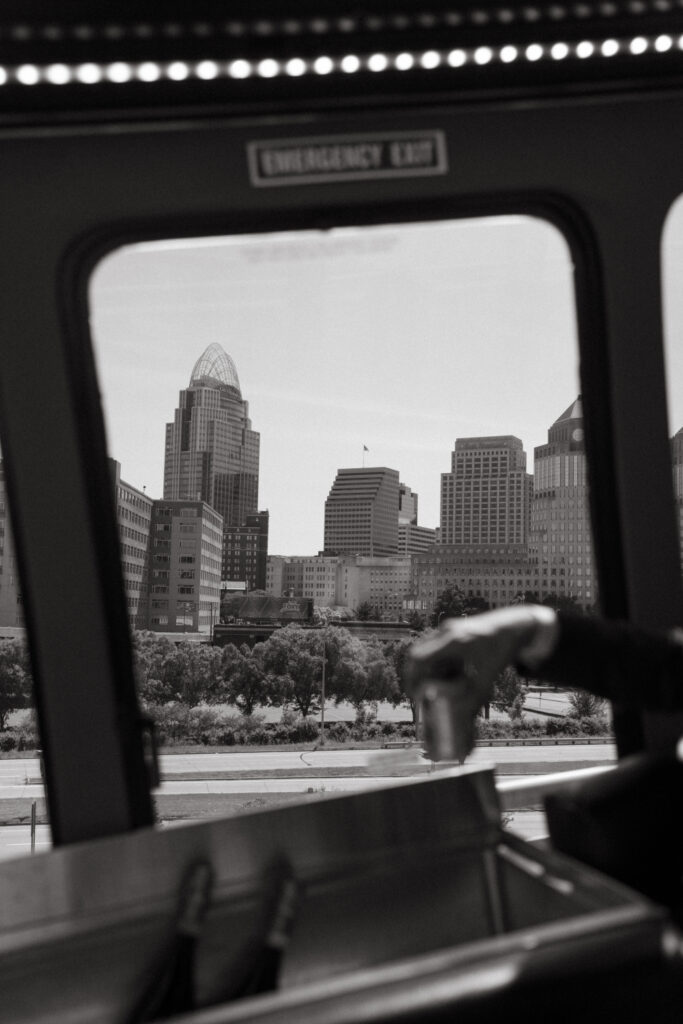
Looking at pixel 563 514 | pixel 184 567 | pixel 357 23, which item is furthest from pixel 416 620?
pixel 357 23

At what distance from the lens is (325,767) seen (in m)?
3.89

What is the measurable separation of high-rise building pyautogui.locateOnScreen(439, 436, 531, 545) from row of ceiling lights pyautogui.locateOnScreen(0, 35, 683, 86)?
4.65 ft

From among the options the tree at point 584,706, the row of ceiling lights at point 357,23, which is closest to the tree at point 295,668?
the tree at point 584,706

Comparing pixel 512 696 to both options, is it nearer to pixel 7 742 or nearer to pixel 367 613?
pixel 367 613

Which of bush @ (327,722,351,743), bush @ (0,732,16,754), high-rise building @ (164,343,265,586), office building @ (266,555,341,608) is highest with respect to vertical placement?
high-rise building @ (164,343,265,586)

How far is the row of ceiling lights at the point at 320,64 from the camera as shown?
1.80 metres

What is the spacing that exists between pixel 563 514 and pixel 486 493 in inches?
22.0

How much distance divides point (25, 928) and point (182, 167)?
1661 millimetres

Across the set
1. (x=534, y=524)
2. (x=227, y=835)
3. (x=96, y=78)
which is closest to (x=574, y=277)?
(x=534, y=524)

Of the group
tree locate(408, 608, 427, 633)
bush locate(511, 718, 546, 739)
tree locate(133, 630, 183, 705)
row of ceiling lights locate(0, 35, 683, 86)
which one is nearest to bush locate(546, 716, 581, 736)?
bush locate(511, 718, 546, 739)

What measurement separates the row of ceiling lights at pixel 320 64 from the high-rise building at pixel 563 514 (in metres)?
0.90

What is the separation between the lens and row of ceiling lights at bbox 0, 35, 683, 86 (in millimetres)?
1798

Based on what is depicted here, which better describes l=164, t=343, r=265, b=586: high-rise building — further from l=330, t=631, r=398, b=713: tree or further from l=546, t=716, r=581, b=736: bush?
l=546, t=716, r=581, b=736: bush

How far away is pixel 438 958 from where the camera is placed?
3.84 feet
